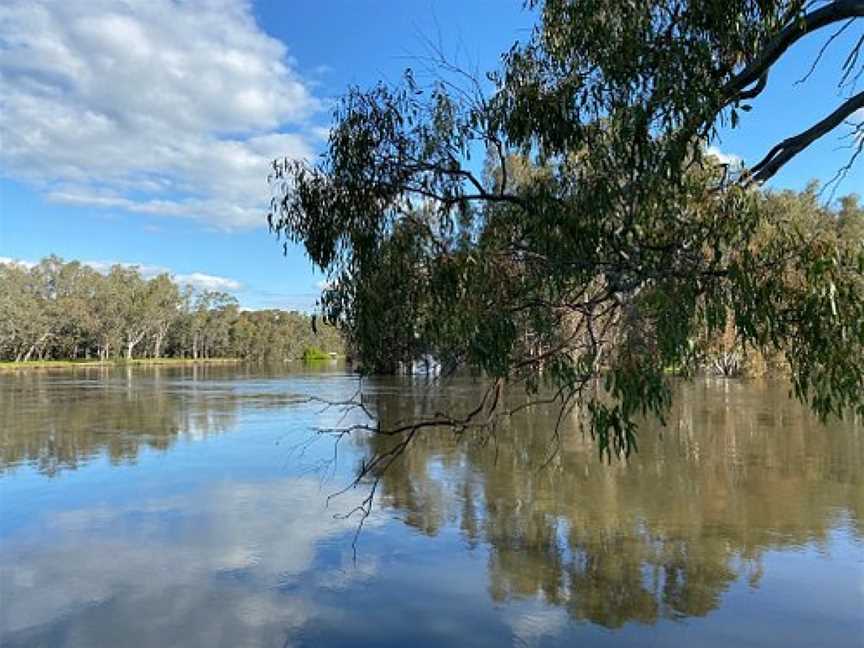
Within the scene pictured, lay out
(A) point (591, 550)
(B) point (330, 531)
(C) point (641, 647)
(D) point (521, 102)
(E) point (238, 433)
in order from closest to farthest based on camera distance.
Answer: (D) point (521, 102) → (C) point (641, 647) → (A) point (591, 550) → (B) point (330, 531) → (E) point (238, 433)

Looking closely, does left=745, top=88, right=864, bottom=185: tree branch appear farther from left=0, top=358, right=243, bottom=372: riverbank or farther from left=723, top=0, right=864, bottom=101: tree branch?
left=0, top=358, right=243, bottom=372: riverbank

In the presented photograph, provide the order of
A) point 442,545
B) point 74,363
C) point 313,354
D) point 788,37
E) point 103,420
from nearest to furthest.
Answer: point 788,37 < point 442,545 < point 103,420 < point 74,363 < point 313,354

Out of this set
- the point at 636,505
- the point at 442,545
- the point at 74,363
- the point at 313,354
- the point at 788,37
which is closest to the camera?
the point at 788,37

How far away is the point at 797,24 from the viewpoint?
3.01 meters

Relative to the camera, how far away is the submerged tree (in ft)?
9.30

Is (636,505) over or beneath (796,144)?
beneath

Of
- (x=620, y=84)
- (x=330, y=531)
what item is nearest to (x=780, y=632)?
(x=620, y=84)

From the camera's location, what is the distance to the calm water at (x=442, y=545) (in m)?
4.70

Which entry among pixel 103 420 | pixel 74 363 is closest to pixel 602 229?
pixel 103 420

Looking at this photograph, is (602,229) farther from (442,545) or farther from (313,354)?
(313,354)

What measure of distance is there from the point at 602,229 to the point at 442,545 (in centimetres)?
398

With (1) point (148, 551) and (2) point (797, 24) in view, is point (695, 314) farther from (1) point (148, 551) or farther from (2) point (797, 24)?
(1) point (148, 551)

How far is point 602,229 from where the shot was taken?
3.20m

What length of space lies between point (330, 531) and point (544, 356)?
4331 mm
